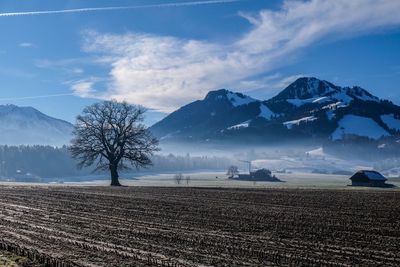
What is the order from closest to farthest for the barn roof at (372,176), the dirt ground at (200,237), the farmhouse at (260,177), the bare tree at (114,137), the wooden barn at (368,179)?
the dirt ground at (200,237)
the bare tree at (114,137)
the wooden barn at (368,179)
the barn roof at (372,176)
the farmhouse at (260,177)

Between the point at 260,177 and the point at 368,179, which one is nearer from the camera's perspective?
the point at 368,179

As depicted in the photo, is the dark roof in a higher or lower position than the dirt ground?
higher

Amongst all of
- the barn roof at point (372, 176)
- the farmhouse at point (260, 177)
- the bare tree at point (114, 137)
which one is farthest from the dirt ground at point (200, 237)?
the farmhouse at point (260, 177)

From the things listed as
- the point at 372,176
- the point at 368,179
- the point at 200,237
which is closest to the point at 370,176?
the point at 372,176

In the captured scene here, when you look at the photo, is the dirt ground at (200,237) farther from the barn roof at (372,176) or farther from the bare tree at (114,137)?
the barn roof at (372,176)

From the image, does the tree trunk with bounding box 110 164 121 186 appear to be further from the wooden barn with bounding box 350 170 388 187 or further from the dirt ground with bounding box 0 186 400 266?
the wooden barn with bounding box 350 170 388 187

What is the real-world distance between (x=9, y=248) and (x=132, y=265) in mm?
5681

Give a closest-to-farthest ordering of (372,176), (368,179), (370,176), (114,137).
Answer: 1. (114,137)
2. (368,179)
3. (370,176)
4. (372,176)

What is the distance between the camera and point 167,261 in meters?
15.5

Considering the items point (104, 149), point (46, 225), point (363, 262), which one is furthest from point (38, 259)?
point (104, 149)

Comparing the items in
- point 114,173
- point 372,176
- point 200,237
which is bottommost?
point 200,237

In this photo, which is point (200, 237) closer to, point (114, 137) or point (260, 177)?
point (114, 137)

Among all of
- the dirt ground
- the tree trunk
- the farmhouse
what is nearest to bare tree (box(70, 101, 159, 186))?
the tree trunk

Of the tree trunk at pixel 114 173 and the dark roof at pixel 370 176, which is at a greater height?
the tree trunk at pixel 114 173
